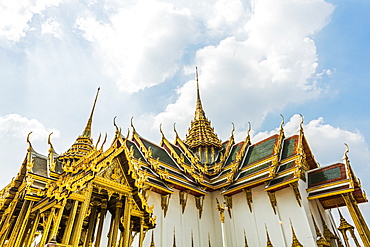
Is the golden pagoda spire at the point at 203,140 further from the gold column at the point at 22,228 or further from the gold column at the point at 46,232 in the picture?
the gold column at the point at 46,232

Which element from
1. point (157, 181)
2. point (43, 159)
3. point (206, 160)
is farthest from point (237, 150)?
point (43, 159)

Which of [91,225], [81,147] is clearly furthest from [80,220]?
[81,147]

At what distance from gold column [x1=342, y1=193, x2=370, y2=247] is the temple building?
0.03m

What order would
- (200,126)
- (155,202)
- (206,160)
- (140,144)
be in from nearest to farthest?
1. (155,202)
2. (140,144)
3. (206,160)
4. (200,126)

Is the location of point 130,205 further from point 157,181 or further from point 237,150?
point 237,150

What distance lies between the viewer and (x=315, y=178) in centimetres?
1126

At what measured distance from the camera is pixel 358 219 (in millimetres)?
9805

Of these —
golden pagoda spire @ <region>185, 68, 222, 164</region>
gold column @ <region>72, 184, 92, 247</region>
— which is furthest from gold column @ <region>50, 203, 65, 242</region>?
golden pagoda spire @ <region>185, 68, 222, 164</region>

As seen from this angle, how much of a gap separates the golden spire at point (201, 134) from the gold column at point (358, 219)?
337 inches

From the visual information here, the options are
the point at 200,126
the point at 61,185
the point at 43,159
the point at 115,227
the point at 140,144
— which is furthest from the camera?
the point at 200,126

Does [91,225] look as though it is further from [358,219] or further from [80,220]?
[358,219]

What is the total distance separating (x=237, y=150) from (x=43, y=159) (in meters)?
11.0

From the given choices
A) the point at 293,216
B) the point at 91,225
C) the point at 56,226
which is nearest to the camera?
the point at 56,226

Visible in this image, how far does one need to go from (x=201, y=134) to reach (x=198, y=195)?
6.98 m
